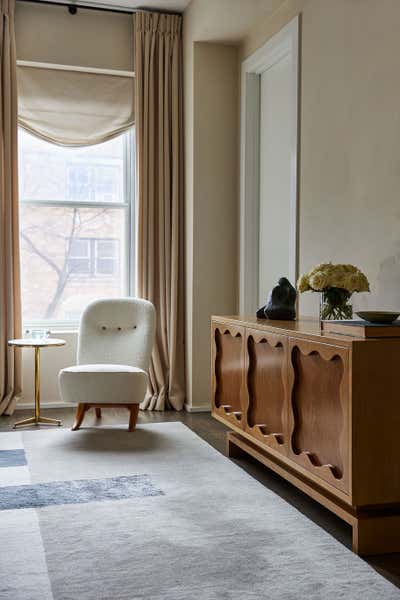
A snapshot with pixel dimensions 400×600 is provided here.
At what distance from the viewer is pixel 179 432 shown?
170 inches

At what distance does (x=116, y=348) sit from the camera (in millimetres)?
4715

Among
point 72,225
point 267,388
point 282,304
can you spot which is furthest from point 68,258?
point 267,388

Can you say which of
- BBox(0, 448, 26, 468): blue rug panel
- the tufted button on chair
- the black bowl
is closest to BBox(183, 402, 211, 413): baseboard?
the tufted button on chair

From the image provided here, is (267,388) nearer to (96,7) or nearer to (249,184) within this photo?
(249,184)

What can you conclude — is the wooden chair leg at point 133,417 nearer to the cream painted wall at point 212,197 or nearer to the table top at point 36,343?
the table top at point 36,343

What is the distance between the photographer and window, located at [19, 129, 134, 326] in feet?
17.3

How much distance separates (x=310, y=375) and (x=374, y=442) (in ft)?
1.35

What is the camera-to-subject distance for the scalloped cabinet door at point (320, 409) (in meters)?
2.35

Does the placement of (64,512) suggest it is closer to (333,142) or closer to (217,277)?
(333,142)

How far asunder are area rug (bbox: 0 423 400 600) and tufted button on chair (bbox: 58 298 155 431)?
1.81 feet

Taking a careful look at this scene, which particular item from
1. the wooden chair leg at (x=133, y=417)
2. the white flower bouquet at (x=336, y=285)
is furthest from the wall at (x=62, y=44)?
the white flower bouquet at (x=336, y=285)

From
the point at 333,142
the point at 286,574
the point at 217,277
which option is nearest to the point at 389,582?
the point at 286,574

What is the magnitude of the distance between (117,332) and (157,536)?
2398mm

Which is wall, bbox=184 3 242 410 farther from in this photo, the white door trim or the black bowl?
the black bowl
